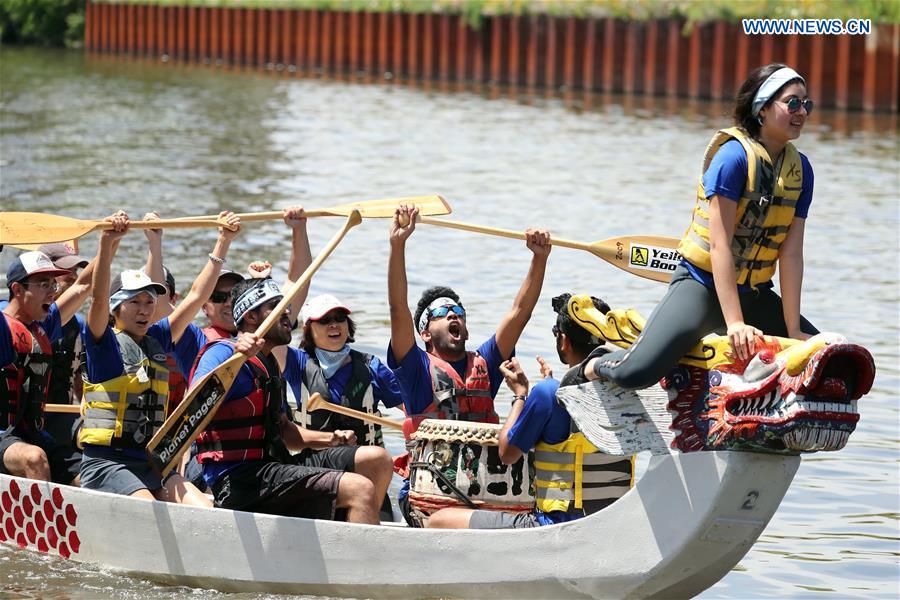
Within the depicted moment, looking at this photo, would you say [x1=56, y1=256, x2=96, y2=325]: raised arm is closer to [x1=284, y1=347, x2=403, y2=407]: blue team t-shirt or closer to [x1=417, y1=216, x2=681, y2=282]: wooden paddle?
[x1=284, y1=347, x2=403, y2=407]: blue team t-shirt

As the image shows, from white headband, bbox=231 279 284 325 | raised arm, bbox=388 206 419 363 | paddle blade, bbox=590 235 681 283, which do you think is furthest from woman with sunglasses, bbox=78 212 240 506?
paddle blade, bbox=590 235 681 283

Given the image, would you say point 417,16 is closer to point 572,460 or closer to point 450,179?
point 450,179

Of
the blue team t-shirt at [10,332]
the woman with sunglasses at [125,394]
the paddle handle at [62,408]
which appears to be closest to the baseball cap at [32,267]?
the blue team t-shirt at [10,332]

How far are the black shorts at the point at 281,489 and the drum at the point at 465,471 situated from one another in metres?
0.47

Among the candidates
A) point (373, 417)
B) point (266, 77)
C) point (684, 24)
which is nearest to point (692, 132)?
point (684, 24)

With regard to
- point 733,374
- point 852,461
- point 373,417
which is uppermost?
point 733,374

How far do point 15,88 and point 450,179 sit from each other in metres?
15.3

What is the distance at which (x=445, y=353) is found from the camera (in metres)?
7.33

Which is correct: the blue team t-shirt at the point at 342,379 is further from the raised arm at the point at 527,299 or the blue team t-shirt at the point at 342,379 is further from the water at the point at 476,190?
the water at the point at 476,190

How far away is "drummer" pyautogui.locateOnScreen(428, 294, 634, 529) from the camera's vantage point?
6.26 meters

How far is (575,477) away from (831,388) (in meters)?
1.39

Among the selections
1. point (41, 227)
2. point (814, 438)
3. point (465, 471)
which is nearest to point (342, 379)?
point (465, 471)

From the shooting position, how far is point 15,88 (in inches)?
1348

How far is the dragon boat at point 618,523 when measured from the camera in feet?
18.1
